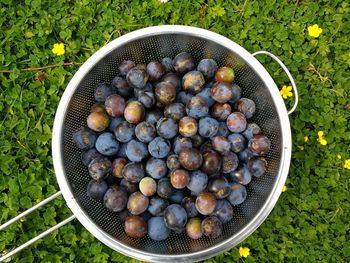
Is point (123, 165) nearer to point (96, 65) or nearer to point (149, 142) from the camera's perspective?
point (149, 142)

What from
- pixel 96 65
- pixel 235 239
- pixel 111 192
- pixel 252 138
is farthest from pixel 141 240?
pixel 96 65

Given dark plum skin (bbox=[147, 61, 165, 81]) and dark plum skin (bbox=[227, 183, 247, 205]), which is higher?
dark plum skin (bbox=[147, 61, 165, 81])

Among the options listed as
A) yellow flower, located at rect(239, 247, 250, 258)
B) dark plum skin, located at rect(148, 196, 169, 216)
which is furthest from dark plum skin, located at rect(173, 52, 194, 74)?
yellow flower, located at rect(239, 247, 250, 258)

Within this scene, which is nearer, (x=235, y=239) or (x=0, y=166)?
(x=235, y=239)

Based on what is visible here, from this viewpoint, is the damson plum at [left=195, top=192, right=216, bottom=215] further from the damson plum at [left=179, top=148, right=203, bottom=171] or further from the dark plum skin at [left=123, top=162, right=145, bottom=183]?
the dark plum skin at [left=123, top=162, right=145, bottom=183]

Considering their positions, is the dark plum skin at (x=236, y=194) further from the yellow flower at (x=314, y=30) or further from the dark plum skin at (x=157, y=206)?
the yellow flower at (x=314, y=30)

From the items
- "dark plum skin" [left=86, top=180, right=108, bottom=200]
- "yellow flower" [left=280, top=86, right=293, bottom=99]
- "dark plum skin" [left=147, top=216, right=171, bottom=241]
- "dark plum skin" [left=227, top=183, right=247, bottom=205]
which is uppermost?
"yellow flower" [left=280, top=86, right=293, bottom=99]
